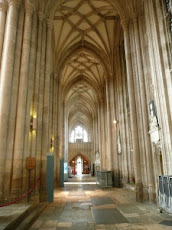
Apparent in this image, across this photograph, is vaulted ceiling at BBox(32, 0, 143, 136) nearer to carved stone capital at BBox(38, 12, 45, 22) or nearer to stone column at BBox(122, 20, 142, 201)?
carved stone capital at BBox(38, 12, 45, 22)

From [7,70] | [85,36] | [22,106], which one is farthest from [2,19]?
[85,36]

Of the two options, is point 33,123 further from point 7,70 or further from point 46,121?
point 7,70

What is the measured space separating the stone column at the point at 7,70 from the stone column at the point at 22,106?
0.50 m

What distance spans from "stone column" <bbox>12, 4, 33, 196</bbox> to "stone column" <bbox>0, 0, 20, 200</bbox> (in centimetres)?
50

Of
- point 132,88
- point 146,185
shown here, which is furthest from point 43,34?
point 146,185

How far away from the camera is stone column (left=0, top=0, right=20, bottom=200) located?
8156 mm

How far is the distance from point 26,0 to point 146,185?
11690 mm

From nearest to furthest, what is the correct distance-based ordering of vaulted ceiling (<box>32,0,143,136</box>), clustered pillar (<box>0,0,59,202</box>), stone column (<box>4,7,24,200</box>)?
1. stone column (<box>4,7,24,200</box>)
2. clustered pillar (<box>0,0,59,202</box>)
3. vaulted ceiling (<box>32,0,143,136</box>)

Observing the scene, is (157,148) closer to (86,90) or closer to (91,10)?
(91,10)

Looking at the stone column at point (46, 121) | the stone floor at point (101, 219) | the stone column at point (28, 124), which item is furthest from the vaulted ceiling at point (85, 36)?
the stone floor at point (101, 219)

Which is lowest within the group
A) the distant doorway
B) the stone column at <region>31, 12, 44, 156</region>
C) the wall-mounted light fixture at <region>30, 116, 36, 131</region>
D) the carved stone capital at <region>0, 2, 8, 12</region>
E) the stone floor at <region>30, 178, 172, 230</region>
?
the stone floor at <region>30, 178, 172, 230</region>

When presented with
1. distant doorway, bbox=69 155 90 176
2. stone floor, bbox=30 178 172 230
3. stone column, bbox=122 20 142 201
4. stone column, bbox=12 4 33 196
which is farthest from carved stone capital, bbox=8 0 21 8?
distant doorway, bbox=69 155 90 176

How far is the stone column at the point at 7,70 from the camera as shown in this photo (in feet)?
26.8

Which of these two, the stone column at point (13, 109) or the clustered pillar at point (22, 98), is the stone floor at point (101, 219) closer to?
the clustered pillar at point (22, 98)
